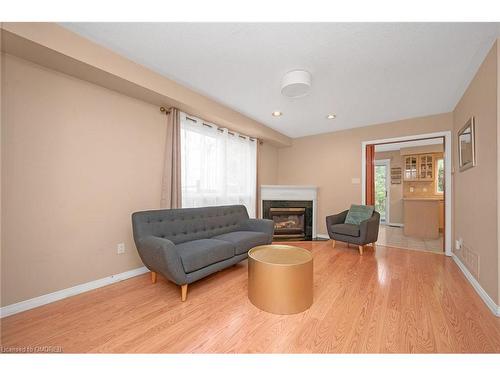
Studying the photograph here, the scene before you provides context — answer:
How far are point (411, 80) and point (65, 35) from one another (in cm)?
357

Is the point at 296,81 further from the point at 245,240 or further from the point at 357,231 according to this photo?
the point at 357,231

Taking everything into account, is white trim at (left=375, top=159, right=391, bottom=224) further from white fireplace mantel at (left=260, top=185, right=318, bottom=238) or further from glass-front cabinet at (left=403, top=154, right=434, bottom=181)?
white fireplace mantel at (left=260, top=185, right=318, bottom=238)

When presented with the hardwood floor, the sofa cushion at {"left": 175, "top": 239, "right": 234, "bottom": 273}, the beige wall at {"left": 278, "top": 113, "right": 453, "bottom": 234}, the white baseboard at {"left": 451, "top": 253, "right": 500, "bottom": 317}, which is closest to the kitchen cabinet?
the beige wall at {"left": 278, "top": 113, "right": 453, "bottom": 234}

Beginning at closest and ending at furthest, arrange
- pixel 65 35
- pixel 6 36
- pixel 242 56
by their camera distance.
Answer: pixel 6 36
pixel 65 35
pixel 242 56

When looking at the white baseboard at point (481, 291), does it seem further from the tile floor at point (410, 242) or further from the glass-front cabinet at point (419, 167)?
the glass-front cabinet at point (419, 167)

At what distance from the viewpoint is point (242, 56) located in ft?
6.65

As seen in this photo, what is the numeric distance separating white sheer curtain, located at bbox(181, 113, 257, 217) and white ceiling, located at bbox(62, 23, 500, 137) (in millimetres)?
671

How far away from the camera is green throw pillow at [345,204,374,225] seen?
3.77 m

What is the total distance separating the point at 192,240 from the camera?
2643 millimetres

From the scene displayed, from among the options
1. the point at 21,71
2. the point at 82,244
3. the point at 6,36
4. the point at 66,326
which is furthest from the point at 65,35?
the point at 66,326

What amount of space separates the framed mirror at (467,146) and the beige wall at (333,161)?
3.29ft

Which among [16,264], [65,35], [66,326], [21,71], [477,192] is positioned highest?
[65,35]

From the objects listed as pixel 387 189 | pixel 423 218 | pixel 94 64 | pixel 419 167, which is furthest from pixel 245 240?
pixel 387 189
